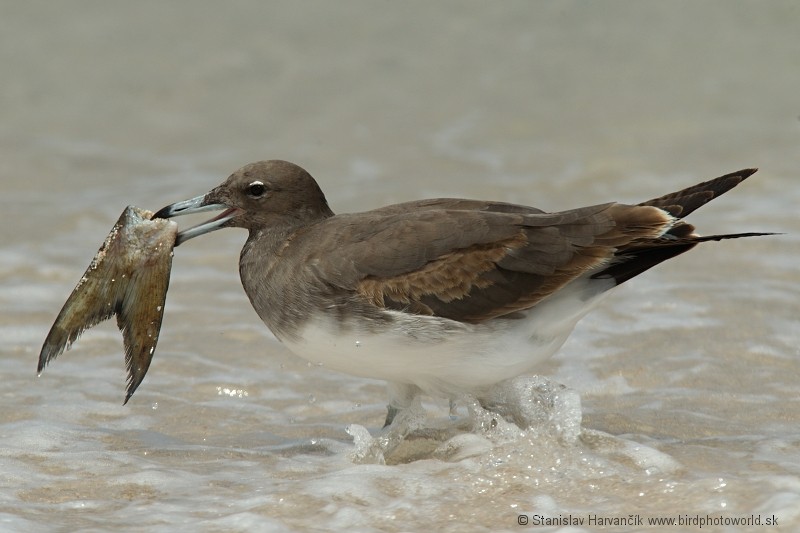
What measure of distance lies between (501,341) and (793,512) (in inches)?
58.2

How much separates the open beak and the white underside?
2.26 ft

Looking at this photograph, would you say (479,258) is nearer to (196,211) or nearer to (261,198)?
(261,198)

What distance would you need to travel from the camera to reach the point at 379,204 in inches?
368

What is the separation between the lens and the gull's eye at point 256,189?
5645mm

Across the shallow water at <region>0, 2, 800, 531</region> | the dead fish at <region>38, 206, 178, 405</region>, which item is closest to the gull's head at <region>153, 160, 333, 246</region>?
the dead fish at <region>38, 206, 178, 405</region>

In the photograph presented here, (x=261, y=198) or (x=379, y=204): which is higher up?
(x=379, y=204)

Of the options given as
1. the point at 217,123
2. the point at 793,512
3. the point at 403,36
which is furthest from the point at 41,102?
the point at 793,512

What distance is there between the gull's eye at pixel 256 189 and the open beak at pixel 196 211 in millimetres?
105

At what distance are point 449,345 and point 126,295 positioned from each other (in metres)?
1.53

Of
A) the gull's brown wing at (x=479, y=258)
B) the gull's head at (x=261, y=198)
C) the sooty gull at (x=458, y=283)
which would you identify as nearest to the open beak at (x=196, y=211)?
the gull's head at (x=261, y=198)

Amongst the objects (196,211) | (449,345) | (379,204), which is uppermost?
(379,204)

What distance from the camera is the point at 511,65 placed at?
1192cm

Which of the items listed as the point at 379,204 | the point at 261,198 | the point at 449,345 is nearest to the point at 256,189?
the point at 261,198

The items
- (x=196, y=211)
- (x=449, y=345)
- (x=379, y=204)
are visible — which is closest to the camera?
(x=449, y=345)
